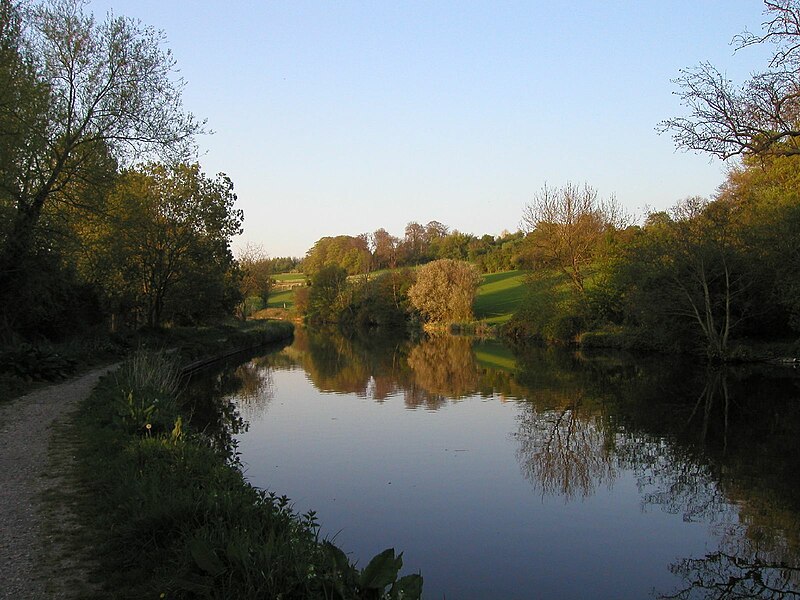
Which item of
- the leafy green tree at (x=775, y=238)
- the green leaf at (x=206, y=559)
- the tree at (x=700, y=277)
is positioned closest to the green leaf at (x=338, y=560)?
the green leaf at (x=206, y=559)

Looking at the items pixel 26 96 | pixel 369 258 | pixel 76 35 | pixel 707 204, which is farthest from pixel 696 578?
pixel 369 258

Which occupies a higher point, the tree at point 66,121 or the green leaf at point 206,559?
the tree at point 66,121

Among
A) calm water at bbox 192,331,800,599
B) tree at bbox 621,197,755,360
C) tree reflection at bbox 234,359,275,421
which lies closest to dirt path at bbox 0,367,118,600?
calm water at bbox 192,331,800,599

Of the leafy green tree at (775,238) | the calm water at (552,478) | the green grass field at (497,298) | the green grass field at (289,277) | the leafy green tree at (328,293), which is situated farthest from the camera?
the green grass field at (289,277)

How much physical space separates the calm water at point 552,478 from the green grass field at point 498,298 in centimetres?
3482

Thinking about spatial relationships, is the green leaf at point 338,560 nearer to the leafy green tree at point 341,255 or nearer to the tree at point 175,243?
the tree at point 175,243

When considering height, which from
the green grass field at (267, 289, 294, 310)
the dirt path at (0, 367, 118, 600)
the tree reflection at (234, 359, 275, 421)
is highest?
the green grass field at (267, 289, 294, 310)

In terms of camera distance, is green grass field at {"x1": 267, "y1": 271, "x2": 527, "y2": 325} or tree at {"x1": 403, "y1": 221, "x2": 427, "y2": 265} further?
tree at {"x1": 403, "y1": 221, "x2": 427, "y2": 265}

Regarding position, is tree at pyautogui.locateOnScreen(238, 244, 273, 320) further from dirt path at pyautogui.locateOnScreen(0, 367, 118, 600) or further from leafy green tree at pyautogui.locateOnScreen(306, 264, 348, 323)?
dirt path at pyautogui.locateOnScreen(0, 367, 118, 600)

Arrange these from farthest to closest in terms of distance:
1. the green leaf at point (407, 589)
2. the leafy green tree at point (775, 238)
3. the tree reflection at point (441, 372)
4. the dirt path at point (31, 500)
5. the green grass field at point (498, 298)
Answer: the green grass field at point (498, 298)
the leafy green tree at point (775, 238)
the tree reflection at point (441, 372)
the dirt path at point (31, 500)
the green leaf at point (407, 589)

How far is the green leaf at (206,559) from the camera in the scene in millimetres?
4445

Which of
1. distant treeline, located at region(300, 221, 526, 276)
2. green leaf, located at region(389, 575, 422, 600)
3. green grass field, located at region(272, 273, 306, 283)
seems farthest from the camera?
green grass field, located at region(272, 273, 306, 283)

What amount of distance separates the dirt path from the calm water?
10.2 ft

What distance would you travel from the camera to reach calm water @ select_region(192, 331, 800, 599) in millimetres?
7367
